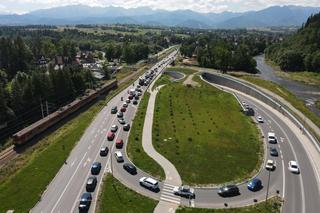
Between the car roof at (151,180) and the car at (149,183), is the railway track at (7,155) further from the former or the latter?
the car roof at (151,180)

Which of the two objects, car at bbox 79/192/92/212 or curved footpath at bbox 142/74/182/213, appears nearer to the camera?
car at bbox 79/192/92/212

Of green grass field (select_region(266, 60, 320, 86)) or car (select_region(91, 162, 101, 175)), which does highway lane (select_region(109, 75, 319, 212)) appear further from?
green grass field (select_region(266, 60, 320, 86))

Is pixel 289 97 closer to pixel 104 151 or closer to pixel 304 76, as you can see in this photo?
pixel 304 76

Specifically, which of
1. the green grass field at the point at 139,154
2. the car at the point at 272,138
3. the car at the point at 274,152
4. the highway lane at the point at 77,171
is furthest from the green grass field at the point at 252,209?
the car at the point at 272,138

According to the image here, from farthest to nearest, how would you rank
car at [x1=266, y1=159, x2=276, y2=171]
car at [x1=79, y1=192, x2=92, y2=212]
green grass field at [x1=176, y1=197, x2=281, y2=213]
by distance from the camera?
car at [x1=266, y1=159, x2=276, y2=171]
green grass field at [x1=176, y1=197, x2=281, y2=213]
car at [x1=79, y1=192, x2=92, y2=212]

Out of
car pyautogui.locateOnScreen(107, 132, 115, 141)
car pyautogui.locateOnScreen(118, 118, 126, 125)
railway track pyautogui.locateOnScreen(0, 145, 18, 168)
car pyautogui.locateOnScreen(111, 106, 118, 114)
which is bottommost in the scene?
railway track pyautogui.locateOnScreen(0, 145, 18, 168)

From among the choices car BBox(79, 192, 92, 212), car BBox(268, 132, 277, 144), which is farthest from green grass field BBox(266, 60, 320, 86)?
car BBox(79, 192, 92, 212)

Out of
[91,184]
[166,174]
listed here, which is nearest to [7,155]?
[91,184]
